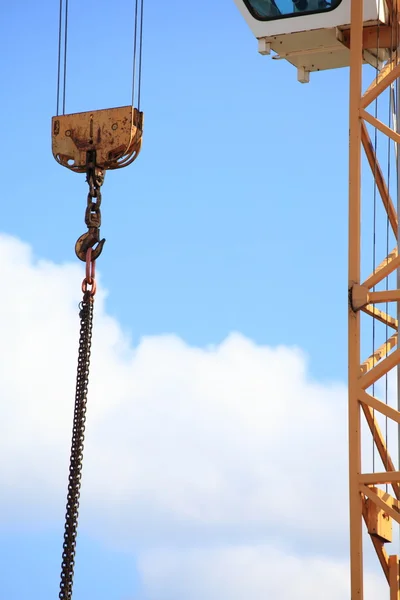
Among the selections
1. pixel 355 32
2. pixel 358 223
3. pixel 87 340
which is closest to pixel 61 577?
pixel 87 340

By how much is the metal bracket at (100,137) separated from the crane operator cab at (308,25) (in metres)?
5.14

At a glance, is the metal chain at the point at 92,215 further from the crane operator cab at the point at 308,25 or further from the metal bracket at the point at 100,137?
the crane operator cab at the point at 308,25

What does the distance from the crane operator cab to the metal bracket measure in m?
5.14

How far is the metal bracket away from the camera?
37.9 ft

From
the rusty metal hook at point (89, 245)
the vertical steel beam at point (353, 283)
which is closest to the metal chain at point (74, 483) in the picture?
the rusty metal hook at point (89, 245)

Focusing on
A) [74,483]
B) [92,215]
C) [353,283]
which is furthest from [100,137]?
[353,283]

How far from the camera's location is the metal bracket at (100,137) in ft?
37.9

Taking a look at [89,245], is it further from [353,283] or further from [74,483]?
[353,283]

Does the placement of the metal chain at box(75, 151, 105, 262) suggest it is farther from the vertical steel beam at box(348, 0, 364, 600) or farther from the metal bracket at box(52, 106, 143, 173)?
the vertical steel beam at box(348, 0, 364, 600)

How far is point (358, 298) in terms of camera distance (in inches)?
607

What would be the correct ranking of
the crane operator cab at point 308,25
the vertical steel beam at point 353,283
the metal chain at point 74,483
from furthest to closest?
the crane operator cab at point 308,25
the vertical steel beam at point 353,283
the metal chain at point 74,483

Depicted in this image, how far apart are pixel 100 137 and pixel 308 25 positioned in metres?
5.42

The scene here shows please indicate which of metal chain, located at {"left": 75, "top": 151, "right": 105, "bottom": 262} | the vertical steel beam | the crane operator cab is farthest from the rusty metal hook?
the crane operator cab

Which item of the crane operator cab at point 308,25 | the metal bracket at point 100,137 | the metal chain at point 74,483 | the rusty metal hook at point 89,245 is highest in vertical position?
the crane operator cab at point 308,25
